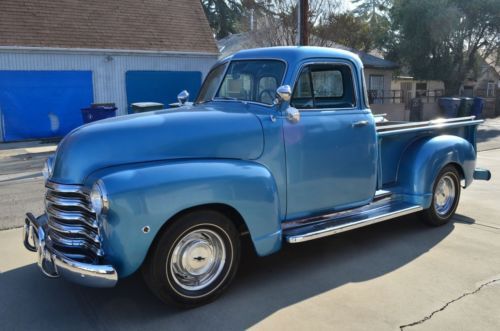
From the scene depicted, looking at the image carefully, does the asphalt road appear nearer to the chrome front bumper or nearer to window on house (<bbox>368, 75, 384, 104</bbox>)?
the chrome front bumper

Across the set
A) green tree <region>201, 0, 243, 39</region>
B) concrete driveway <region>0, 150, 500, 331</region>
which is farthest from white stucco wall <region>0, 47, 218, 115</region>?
green tree <region>201, 0, 243, 39</region>

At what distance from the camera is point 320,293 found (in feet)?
13.4

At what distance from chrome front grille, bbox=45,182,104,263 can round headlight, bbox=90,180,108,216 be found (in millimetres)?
147

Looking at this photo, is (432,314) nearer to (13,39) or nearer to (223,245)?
(223,245)

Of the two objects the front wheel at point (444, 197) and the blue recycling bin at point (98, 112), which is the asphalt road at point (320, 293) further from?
the blue recycling bin at point (98, 112)

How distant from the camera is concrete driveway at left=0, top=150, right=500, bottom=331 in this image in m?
3.59

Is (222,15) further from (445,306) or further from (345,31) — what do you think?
(445,306)

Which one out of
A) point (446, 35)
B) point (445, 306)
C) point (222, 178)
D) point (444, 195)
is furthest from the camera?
point (446, 35)

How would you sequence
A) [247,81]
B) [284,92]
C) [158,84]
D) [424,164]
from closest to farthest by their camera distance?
1. [284,92]
2. [247,81]
3. [424,164]
4. [158,84]

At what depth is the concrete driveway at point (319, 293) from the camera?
3.59m

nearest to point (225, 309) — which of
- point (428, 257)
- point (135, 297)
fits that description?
point (135, 297)

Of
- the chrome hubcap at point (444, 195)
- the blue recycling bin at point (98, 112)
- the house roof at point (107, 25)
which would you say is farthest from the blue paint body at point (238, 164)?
the house roof at point (107, 25)

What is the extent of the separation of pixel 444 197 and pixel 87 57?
13603 millimetres

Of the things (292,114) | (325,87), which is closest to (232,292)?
(292,114)
